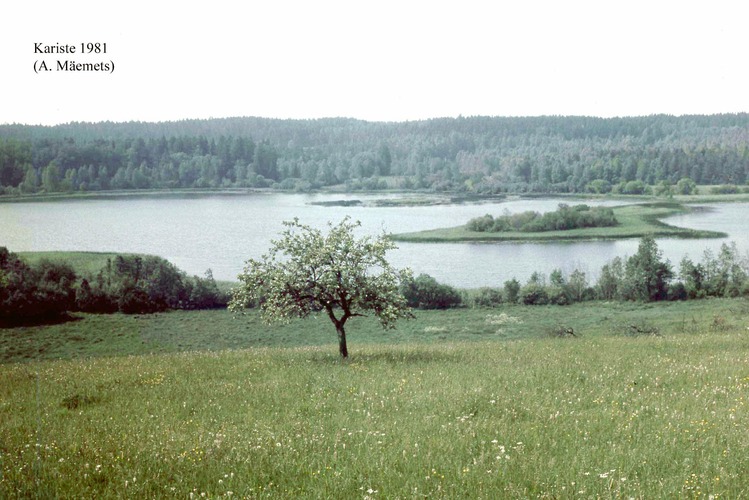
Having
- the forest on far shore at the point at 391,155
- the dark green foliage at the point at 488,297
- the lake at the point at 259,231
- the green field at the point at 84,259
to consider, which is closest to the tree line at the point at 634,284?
the dark green foliage at the point at 488,297

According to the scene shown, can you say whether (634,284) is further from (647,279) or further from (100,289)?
(100,289)

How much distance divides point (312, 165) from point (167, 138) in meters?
17.9

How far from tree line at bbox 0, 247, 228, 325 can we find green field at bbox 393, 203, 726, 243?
96.6ft

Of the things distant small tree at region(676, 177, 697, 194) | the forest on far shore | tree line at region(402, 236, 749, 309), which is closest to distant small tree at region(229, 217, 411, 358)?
the forest on far shore

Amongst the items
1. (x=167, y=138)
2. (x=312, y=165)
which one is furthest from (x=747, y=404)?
(x=312, y=165)

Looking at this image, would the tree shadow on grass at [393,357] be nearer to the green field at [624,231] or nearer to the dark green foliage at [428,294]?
the dark green foliage at [428,294]

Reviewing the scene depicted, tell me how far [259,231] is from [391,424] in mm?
44975

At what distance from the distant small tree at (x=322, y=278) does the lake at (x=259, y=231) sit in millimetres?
19485

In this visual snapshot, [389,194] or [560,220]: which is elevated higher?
[389,194]

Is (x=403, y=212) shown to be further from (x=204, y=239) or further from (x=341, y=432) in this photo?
(x=341, y=432)

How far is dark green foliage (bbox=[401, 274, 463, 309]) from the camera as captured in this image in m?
58.7

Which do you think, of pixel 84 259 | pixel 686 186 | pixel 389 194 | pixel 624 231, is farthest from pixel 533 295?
pixel 84 259

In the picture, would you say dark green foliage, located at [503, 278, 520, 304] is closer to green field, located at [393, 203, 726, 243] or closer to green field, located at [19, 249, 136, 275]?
green field, located at [393, 203, 726, 243]

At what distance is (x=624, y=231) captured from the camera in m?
78.0
